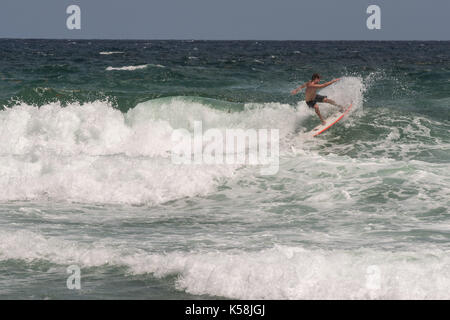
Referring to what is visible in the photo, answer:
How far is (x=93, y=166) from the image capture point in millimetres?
12375

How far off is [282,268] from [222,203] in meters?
4.25

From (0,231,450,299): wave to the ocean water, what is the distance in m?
0.02

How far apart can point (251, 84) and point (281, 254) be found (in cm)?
2050

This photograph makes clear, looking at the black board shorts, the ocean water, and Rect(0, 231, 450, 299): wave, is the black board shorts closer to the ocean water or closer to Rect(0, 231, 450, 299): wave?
the ocean water

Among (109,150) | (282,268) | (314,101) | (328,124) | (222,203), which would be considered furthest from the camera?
(328,124)

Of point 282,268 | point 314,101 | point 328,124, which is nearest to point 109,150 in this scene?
point 314,101

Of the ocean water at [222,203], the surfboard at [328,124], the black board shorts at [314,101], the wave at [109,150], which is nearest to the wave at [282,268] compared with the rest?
the ocean water at [222,203]

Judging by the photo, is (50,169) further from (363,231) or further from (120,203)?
(363,231)

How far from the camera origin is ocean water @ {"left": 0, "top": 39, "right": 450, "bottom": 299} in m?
6.28

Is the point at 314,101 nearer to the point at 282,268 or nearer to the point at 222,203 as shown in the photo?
the point at 222,203

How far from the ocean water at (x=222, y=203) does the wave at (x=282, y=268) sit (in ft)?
0.06

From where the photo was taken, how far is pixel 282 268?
6379mm

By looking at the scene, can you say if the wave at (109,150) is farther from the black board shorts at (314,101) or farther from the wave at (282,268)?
the wave at (282,268)

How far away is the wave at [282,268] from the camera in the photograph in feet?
19.5
